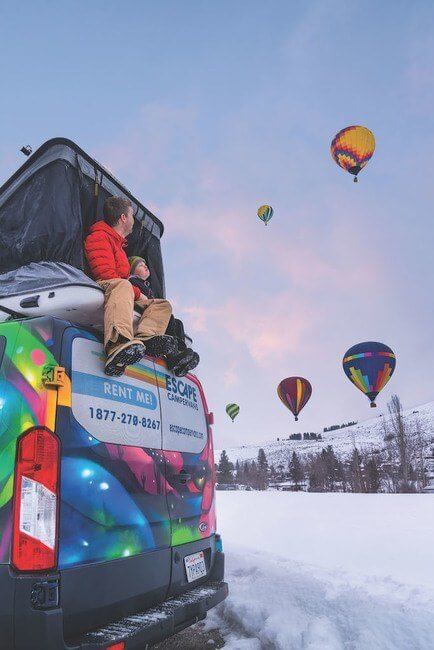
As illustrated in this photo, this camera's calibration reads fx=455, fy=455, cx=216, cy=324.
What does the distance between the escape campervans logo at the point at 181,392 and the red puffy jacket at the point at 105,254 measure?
0.76 meters

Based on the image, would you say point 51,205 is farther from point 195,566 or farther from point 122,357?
point 195,566

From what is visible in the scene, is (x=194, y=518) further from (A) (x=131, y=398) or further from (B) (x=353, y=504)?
(B) (x=353, y=504)

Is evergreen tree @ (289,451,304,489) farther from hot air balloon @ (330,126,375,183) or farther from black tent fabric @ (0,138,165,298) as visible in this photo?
black tent fabric @ (0,138,165,298)

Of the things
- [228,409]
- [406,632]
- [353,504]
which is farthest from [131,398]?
[228,409]

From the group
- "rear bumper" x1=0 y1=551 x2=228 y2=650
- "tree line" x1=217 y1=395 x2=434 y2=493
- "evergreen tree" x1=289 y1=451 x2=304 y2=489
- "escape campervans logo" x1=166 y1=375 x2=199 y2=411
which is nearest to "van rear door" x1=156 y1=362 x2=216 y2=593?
"escape campervans logo" x1=166 y1=375 x2=199 y2=411

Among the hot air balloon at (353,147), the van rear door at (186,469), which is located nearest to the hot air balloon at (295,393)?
the hot air balloon at (353,147)

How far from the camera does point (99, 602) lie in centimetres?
254

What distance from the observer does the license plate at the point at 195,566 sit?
3389mm

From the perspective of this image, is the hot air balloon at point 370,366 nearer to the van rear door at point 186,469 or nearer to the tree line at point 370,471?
the van rear door at point 186,469

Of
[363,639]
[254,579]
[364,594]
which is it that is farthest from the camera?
[254,579]

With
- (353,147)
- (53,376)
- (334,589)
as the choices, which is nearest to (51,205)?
(53,376)

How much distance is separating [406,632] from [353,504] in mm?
12055

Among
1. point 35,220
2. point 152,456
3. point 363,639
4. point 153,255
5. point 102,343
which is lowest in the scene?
point 363,639

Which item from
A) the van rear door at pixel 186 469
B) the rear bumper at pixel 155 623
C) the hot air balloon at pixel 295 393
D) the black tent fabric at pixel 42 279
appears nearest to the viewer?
the rear bumper at pixel 155 623
